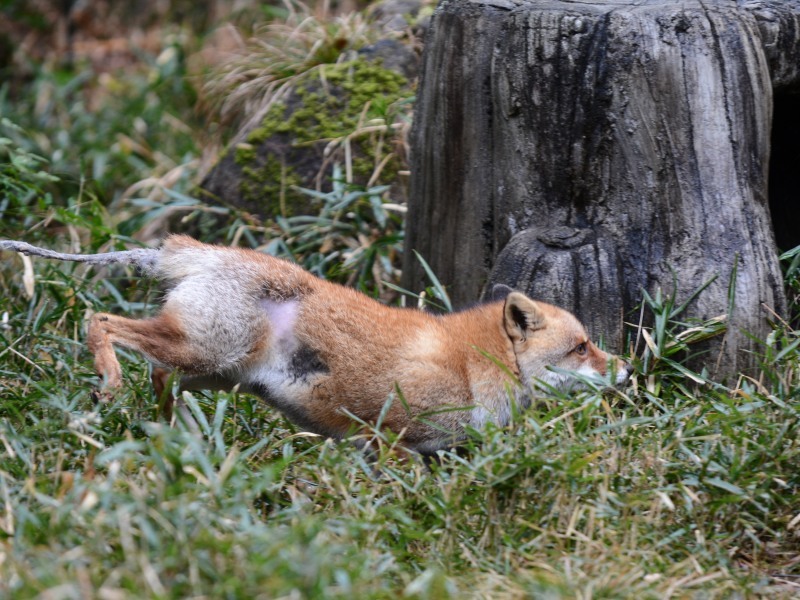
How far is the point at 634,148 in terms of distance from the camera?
535 cm

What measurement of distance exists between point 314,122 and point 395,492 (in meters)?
4.60

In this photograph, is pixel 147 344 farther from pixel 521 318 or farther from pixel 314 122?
pixel 314 122

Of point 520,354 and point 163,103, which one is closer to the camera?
point 520,354

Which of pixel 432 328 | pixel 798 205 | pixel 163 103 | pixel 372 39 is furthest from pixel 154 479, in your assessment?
pixel 163 103

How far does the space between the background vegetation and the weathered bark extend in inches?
10.4

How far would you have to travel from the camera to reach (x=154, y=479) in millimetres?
3764

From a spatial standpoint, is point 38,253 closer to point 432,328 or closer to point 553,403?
point 432,328

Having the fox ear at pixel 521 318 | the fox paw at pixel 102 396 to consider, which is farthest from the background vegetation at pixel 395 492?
the fox ear at pixel 521 318

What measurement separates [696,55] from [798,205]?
182 centimetres

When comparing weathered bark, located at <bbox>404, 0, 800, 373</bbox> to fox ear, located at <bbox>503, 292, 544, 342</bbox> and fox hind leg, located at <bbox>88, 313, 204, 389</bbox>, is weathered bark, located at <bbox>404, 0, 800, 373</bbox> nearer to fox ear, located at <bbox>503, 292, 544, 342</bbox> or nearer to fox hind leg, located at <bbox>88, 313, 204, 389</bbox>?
fox ear, located at <bbox>503, 292, 544, 342</bbox>

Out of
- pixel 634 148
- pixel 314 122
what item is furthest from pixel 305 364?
pixel 314 122

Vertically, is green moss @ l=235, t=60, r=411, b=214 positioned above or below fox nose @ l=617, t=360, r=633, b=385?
above

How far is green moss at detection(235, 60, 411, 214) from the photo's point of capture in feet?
26.3

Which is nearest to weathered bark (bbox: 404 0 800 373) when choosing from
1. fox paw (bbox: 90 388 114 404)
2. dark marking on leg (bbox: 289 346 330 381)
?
dark marking on leg (bbox: 289 346 330 381)
